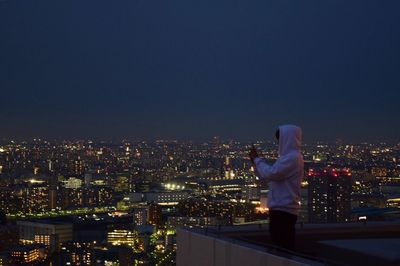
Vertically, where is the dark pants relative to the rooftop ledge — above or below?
above

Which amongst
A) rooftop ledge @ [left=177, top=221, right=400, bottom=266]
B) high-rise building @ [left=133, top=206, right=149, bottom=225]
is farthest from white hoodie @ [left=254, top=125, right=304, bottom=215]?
high-rise building @ [left=133, top=206, right=149, bottom=225]

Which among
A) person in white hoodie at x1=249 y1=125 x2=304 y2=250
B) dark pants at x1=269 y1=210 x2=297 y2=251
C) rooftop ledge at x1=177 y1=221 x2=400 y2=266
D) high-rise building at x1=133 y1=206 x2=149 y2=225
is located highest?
person in white hoodie at x1=249 y1=125 x2=304 y2=250

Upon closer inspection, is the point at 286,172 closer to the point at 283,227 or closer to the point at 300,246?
the point at 283,227

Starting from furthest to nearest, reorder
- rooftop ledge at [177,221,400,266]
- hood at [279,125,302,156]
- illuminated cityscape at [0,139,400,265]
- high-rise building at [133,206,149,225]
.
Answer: high-rise building at [133,206,149,225], illuminated cityscape at [0,139,400,265], hood at [279,125,302,156], rooftop ledge at [177,221,400,266]

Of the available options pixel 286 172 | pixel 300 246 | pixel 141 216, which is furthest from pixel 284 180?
pixel 141 216

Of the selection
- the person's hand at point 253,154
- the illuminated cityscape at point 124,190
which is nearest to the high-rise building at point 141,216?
the illuminated cityscape at point 124,190

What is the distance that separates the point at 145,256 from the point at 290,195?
16923 mm

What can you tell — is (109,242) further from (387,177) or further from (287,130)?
(287,130)

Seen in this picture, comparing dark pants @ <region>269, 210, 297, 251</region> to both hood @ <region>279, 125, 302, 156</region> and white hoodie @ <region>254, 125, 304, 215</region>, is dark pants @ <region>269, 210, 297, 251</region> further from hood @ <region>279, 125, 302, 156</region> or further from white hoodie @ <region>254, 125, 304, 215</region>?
hood @ <region>279, 125, 302, 156</region>

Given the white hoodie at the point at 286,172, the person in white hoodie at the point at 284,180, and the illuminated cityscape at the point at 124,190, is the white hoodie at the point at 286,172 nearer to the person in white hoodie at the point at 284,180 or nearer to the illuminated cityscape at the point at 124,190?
the person in white hoodie at the point at 284,180

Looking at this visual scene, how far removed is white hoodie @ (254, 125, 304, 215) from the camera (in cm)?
166

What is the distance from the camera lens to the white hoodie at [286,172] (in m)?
1.66

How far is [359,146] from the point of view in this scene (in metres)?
16.9

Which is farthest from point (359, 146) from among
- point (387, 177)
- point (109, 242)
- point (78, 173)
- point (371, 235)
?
point (78, 173)
